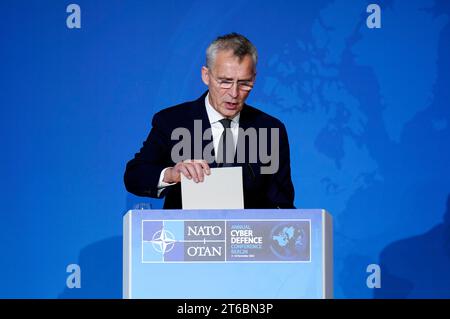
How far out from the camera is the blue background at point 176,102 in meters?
4.68

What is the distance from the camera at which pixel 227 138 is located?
11.8ft

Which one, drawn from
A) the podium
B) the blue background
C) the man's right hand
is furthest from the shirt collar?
the blue background

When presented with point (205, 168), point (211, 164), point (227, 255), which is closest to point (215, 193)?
point (205, 168)

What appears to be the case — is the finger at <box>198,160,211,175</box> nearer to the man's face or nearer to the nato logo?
the nato logo

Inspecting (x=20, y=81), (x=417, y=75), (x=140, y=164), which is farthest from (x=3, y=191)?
(x=417, y=75)

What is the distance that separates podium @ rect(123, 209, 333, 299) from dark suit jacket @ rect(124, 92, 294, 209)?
27.2 inches

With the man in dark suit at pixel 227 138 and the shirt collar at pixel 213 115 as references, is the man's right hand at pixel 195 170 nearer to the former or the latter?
the man in dark suit at pixel 227 138

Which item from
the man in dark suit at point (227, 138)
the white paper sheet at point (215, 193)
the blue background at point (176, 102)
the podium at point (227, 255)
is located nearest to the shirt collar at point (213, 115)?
the man in dark suit at point (227, 138)

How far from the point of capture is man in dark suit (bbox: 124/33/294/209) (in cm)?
348

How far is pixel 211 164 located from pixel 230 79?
34 cm

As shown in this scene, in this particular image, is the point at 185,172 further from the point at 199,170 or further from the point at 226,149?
the point at 226,149
